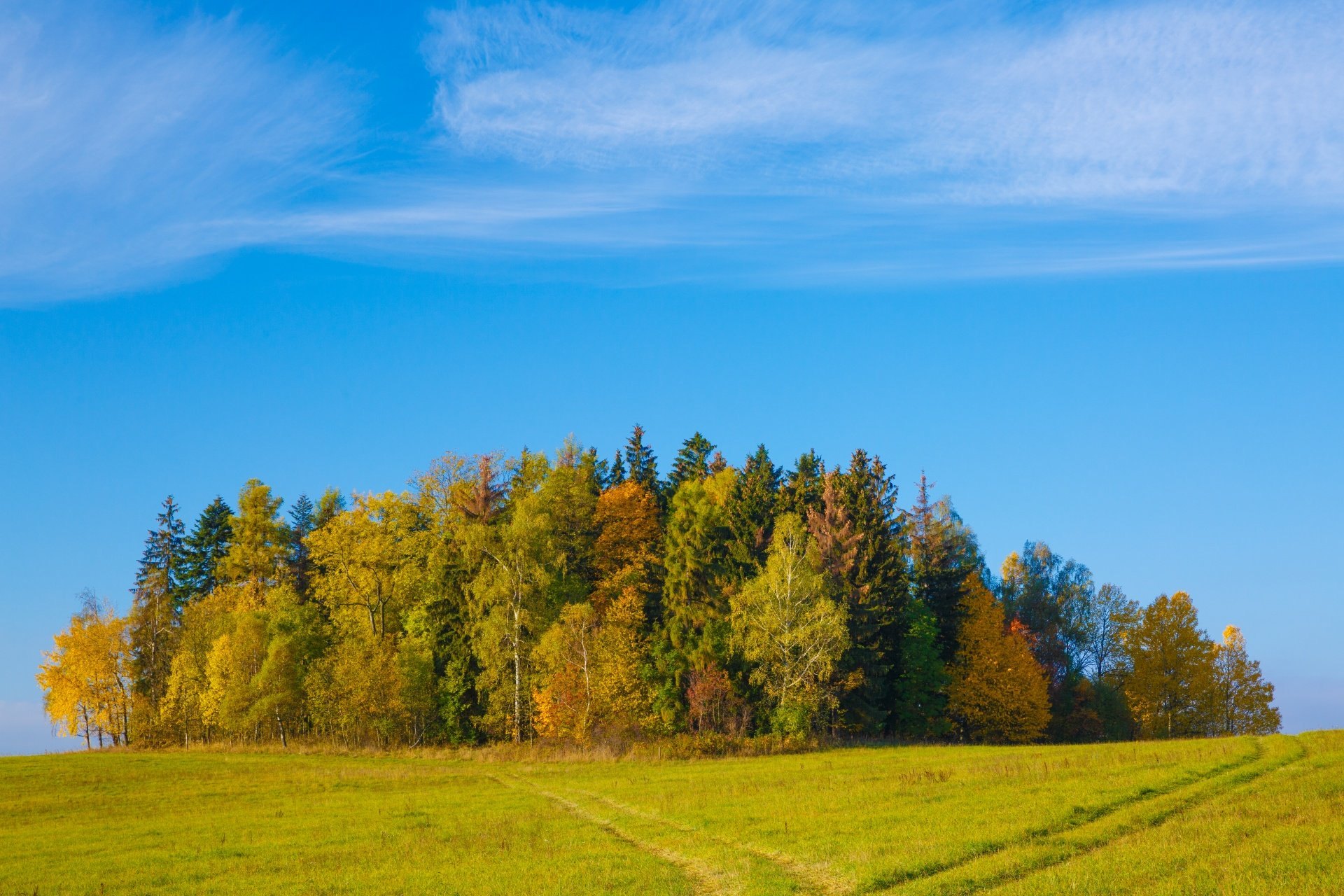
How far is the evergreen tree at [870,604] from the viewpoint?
64.2 m

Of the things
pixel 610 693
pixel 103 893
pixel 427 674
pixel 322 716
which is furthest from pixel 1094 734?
pixel 103 893

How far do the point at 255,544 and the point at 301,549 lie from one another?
13.7ft

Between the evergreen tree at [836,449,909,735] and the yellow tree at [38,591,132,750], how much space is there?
67.0 m

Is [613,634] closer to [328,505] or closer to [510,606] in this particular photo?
→ [510,606]

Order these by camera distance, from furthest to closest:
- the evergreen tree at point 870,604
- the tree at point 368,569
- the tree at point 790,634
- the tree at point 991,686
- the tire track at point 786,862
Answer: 1. the tree at point 368,569
2. the tree at point 991,686
3. the evergreen tree at point 870,604
4. the tree at point 790,634
5. the tire track at point 786,862

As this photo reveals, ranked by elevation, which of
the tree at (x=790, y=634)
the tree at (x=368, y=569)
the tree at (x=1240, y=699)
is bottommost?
the tree at (x=1240, y=699)

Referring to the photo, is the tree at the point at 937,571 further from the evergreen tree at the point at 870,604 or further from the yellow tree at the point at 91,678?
the yellow tree at the point at 91,678

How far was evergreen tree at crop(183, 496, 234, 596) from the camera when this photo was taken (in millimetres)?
93812

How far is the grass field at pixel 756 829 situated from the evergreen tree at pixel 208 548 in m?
45.7

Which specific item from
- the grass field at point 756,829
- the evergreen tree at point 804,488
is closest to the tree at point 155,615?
the grass field at point 756,829

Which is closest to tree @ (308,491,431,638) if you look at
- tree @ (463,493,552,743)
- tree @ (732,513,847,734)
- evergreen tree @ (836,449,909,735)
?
tree @ (463,493,552,743)

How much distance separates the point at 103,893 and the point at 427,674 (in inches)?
1781

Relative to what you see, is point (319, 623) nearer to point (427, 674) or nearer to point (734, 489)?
point (427, 674)

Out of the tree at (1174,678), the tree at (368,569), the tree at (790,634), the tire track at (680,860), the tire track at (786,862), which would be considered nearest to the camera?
the tire track at (786,862)
